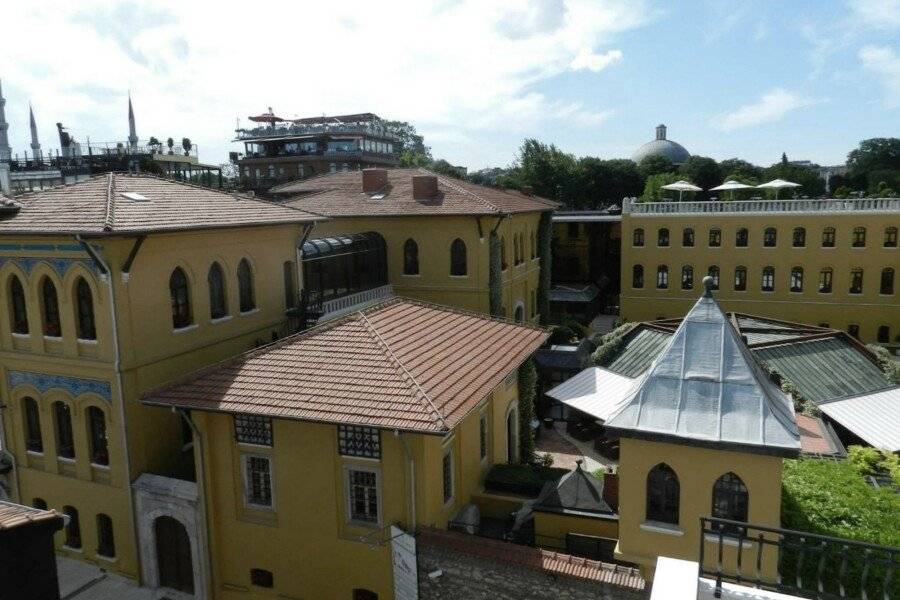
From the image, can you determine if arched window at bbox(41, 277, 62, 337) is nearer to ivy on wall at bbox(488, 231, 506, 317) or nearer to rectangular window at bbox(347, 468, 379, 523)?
rectangular window at bbox(347, 468, 379, 523)

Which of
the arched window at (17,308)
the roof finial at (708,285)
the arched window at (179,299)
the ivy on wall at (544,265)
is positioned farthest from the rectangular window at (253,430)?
the ivy on wall at (544,265)

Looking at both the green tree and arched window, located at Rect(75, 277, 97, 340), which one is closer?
arched window, located at Rect(75, 277, 97, 340)

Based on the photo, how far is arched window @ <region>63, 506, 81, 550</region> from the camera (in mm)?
18344

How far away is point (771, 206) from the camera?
140 feet

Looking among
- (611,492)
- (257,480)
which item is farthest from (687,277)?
(257,480)

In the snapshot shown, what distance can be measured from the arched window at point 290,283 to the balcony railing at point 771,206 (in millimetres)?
29079

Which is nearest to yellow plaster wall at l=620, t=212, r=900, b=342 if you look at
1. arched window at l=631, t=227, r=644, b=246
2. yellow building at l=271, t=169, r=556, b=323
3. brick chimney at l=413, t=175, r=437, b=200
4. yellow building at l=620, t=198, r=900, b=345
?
yellow building at l=620, t=198, r=900, b=345

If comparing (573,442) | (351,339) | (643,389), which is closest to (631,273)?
(573,442)

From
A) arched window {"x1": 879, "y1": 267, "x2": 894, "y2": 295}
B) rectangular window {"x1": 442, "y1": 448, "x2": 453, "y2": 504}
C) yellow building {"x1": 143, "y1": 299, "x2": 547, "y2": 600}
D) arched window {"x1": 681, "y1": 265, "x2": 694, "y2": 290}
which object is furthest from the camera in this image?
arched window {"x1": 681, "y1": 265, "x2": 694, "y2": 290}

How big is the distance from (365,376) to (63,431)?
31.5 feet

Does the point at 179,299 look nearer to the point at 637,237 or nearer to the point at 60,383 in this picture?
the point at 60,383

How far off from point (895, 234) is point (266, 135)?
63.3 metres

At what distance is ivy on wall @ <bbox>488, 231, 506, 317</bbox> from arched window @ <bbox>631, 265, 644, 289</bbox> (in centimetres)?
1939

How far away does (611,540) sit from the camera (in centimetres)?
1445
